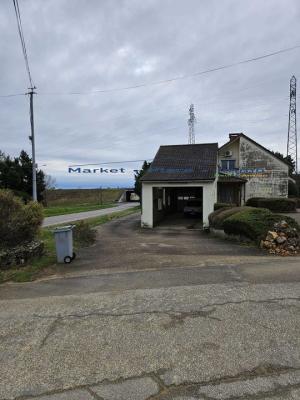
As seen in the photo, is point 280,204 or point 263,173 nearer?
point 280,204

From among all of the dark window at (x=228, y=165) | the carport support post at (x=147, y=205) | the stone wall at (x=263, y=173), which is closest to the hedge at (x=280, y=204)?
the stone wall at (x=263, y=173)

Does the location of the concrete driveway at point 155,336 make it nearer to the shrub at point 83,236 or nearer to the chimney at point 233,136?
the shrub at point 83,236

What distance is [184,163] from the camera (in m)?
24.4

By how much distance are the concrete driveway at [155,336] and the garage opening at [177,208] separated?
15.5 metres

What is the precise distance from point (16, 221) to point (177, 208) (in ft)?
80.0

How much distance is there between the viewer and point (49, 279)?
328 inches

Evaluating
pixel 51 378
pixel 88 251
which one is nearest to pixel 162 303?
pixel 51 378

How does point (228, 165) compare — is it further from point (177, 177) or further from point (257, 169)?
point (177, 177)

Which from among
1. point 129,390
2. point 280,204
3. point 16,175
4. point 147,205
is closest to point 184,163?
point 147,205

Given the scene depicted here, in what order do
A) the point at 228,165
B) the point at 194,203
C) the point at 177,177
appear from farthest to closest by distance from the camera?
the point at 228,165
the point at 194,203
the point at 177,177

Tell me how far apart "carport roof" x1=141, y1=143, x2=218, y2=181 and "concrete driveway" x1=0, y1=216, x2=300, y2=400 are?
1436 centimetres

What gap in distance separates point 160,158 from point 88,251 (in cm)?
1444

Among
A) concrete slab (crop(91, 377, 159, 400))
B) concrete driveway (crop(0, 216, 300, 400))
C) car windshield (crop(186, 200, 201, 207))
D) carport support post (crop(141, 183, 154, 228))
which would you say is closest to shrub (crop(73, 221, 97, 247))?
concrete driveway (crop(0, 216, 300, 400))

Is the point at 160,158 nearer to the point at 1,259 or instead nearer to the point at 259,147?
the point at 259,147
